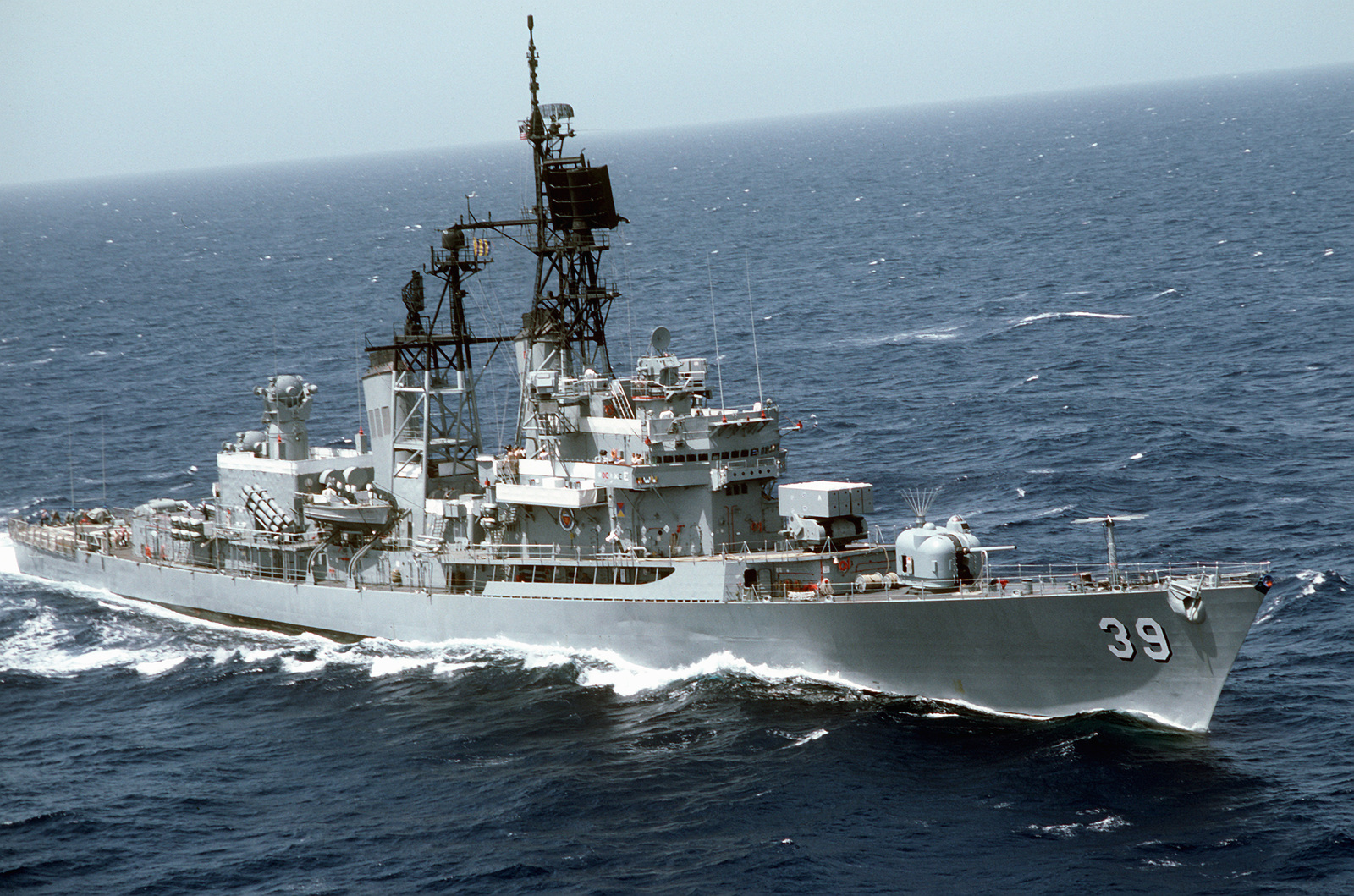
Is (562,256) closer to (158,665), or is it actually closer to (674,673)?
(674,673)

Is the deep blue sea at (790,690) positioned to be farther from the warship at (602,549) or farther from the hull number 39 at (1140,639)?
the hull number 39 at (1140,639)

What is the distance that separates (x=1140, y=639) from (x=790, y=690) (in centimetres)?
809

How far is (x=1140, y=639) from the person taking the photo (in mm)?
31484

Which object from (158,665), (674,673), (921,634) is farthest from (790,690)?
(158,665)

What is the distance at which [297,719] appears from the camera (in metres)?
35.8

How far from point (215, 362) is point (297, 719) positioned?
5309 cm

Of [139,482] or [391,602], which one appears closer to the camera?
[391,602]

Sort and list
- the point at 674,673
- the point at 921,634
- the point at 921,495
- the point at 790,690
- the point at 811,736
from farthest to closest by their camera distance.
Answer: the point at 921,495, the point at 674,673, the point at 790,690, the point at 921,634, the point at 811,736

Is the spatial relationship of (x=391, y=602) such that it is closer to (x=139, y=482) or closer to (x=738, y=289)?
(x=139, y=482)

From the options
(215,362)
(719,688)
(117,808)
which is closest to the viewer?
(117,808)

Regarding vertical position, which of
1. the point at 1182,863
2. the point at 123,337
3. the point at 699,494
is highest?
the point at 123,337

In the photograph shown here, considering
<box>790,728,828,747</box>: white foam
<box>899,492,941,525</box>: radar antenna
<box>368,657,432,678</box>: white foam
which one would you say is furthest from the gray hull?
<box>899,492,941,525</box>: radar antenna

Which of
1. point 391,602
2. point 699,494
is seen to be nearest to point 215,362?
point 391,602

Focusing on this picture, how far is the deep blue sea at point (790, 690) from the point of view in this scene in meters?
27.1
